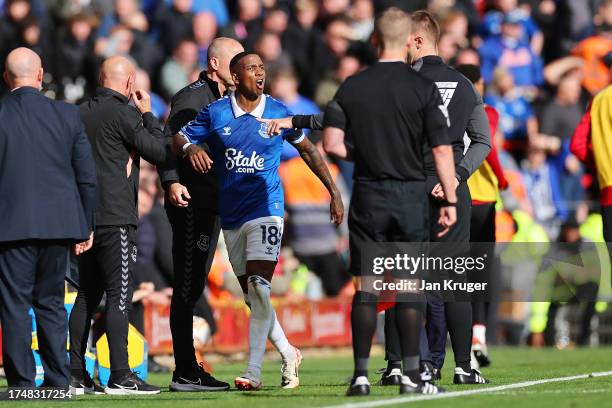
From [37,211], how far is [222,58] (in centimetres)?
230

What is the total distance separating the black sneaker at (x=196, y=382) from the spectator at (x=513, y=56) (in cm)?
1253

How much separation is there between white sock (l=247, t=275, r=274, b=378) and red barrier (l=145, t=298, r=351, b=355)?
4.89 m

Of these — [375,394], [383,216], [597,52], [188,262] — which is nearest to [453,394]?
[375,394]

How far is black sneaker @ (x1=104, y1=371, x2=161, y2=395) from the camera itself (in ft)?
35.7

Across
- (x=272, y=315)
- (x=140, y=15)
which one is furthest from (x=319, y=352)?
(x=272, y=315)

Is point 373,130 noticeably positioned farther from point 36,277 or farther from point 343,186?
point 343,186

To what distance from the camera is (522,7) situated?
23.8 meters

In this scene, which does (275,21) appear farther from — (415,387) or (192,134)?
(415,387)

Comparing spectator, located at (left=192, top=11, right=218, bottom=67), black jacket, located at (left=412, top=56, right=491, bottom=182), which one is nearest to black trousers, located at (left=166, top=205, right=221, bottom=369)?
black jacket, located at (left=412, top=56, right=491, bottom=182)

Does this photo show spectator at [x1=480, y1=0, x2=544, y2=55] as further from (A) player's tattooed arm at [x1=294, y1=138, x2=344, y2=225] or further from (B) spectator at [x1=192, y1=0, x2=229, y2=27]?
(A) player's tattooed arm at [x1=294, y1=138, x2=344, y2=225]

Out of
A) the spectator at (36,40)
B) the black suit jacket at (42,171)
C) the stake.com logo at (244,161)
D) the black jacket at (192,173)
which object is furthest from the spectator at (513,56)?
the black suit jacket at (42,171)

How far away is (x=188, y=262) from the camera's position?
11312mm

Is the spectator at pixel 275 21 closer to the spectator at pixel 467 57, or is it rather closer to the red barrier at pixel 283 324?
the spectator at pixel 467 57

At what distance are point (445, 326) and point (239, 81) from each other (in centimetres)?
250
